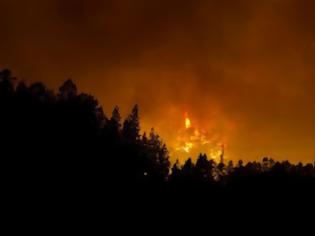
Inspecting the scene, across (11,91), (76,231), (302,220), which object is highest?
(11,91)

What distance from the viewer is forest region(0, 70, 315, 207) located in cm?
13050

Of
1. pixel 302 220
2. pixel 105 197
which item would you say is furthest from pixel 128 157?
pixel 302 220

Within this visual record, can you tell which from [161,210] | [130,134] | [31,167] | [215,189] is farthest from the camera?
[130,134]

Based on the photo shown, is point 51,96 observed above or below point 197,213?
above

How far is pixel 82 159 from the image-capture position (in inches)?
5674

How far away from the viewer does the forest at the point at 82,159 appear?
13050 centimetres

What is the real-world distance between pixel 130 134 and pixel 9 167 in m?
71.2

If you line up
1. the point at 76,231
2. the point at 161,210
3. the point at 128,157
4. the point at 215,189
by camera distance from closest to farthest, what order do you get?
the point at 76,231, the point at 161,210, the point at 128,157, the point at 215,189

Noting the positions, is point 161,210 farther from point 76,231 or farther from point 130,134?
point 130,134

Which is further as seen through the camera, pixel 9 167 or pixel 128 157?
pixel 128 157

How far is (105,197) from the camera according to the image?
135375 mm

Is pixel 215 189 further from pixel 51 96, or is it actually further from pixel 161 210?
pixel 51 96

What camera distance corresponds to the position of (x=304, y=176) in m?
198

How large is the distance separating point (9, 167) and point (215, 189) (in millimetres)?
69984
